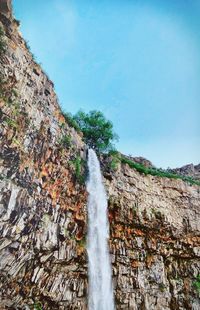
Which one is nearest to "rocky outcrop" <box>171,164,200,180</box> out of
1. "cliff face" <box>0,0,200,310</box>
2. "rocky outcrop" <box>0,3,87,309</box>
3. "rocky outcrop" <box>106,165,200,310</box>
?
"cliff face" <box>0,0,200,310</box>

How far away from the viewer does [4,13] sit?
13180 millimetres

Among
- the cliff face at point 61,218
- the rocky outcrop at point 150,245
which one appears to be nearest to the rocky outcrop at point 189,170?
the cliff face at point 61,218

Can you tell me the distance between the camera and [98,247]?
15062mm

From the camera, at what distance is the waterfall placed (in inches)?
548

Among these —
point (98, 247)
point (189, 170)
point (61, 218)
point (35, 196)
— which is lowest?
point (98, 247)

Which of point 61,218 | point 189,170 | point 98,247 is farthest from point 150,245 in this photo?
point 189,170

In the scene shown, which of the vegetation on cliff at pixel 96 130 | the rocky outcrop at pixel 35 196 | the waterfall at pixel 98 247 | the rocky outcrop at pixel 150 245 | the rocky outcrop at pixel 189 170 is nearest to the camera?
the rocky outcrop at pixel 35 196

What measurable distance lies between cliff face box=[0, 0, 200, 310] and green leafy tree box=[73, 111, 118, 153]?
492 centimetres

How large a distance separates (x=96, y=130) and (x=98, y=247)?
41.1ft

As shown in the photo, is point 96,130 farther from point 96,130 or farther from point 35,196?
point 35,196

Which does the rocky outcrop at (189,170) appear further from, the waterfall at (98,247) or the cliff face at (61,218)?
the waterfall at (98,247)

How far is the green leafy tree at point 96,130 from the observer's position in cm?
2407

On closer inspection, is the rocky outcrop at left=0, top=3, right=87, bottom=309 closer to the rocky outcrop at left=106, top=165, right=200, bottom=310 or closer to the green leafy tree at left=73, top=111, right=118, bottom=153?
the rocky outcrop at left=106, top=165, right=200, bottom=310

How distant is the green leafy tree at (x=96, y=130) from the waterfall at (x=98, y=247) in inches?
252
